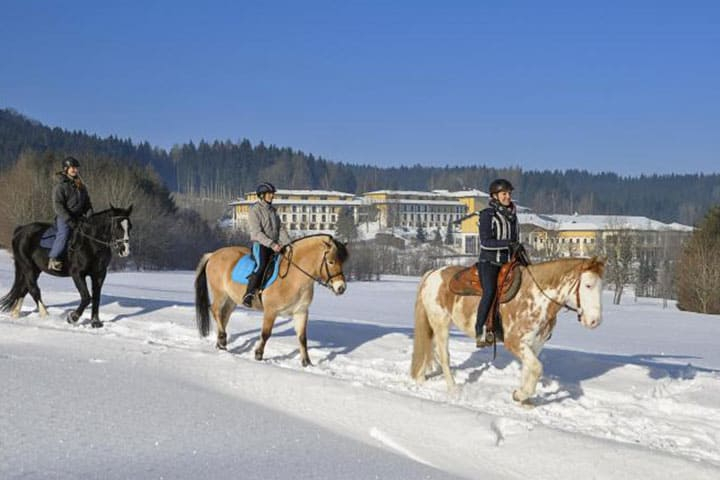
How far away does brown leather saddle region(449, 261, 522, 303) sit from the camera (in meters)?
Result: 7.78

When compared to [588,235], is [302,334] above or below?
below

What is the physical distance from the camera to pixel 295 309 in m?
9.66

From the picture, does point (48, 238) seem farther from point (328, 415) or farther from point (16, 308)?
point (328, 415)

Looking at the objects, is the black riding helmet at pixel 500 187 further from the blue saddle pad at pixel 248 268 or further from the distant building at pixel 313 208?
the distant building at pixel 313 208

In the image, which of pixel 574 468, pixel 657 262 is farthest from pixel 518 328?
pixel 657 262

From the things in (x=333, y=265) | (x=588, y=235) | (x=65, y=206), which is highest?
(x=588, y=235)

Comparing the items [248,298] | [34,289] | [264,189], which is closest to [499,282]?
[248,298]

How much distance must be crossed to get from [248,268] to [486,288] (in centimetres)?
387

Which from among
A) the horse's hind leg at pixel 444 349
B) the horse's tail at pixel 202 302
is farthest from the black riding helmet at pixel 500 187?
the horse's tail at pixel 202 302

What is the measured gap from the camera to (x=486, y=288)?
25.5 ft

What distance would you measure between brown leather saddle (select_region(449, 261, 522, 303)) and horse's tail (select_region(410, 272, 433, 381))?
0.60m

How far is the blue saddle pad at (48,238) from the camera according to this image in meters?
12.6

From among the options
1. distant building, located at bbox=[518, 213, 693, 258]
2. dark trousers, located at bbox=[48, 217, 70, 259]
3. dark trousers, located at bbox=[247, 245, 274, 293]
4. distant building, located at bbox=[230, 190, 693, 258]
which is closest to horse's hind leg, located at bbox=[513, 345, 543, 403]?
dark trousers, located at bbox=[247, 245, 274, 293]

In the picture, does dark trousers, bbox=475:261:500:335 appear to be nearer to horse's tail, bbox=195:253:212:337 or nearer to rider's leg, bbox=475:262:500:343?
rider's leg, bbox=475:262:500:343
